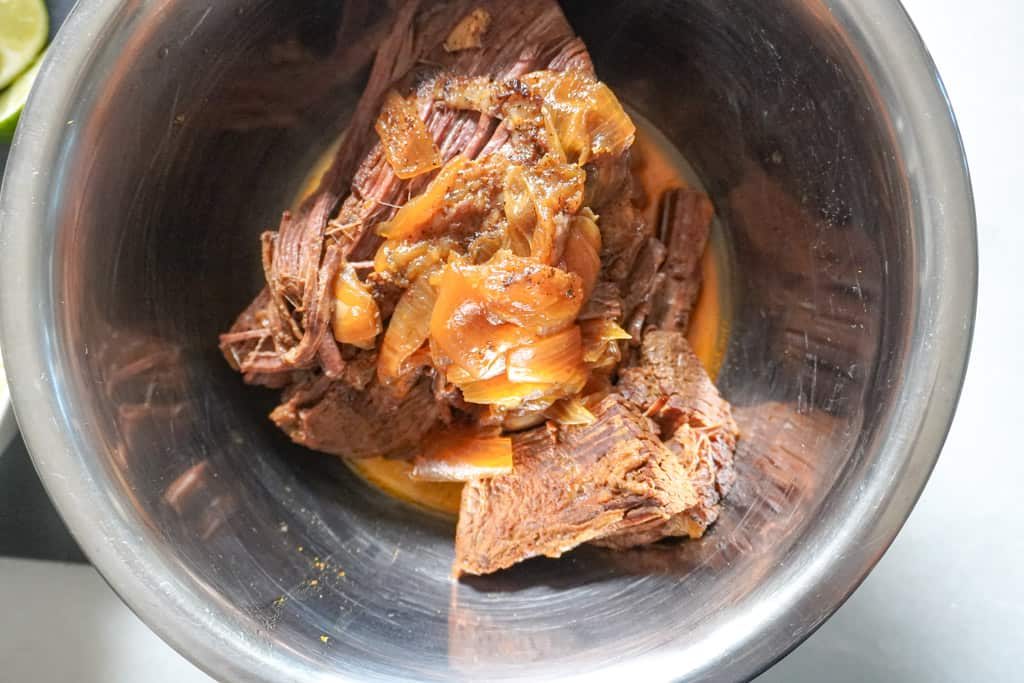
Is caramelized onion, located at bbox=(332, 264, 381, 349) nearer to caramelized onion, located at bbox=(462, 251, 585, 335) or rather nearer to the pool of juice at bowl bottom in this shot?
caramelized onion, located at bbox=(462, 251, 585, 335)

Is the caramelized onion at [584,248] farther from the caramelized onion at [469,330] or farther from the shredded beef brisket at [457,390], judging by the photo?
the caramelized onion at [469,330]

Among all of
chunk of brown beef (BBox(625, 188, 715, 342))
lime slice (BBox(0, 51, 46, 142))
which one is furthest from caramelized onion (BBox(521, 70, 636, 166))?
lime slice (BBox(0, 51, 46, 142))

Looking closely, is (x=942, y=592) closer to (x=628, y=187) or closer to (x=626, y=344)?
(x=626, y=344)

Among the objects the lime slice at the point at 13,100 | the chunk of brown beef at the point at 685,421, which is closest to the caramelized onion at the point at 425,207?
the chunk of brown beef at the point at 685,421

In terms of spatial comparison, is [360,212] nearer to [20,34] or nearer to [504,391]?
[504,391]

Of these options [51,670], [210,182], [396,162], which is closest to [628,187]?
[396,162]
